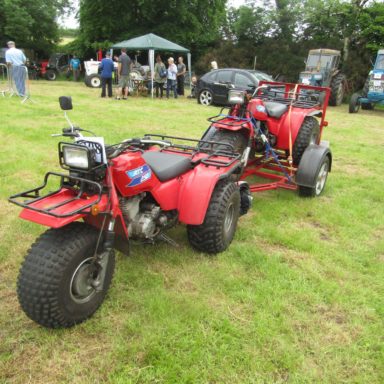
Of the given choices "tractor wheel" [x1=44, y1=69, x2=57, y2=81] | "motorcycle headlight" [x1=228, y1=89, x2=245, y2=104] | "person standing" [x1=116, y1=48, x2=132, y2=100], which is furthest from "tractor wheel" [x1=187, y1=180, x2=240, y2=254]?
"tractor wheel" [x1=44, y1=69, x2=57, y2=81]

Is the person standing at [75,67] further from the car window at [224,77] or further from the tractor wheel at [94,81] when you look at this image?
the car window at [224,77]

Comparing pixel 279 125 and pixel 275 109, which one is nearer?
pixel 275 109

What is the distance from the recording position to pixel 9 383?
2.21 m

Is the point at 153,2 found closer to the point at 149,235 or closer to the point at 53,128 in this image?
the point at 53,128

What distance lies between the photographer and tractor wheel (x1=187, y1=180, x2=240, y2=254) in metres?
3.42

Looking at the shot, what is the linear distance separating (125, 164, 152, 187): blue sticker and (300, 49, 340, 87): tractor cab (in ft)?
52.9

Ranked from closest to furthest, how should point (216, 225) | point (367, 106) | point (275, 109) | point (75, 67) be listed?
1. point (216, 225)
2. point (275, 109)
3. point (367, 106)
4. point (75, 67)

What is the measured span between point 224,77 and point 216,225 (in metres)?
11.2

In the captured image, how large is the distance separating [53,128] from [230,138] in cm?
500

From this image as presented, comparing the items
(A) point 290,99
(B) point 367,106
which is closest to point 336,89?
(B) point 367,106

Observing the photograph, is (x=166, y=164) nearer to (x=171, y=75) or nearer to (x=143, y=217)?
(x=143, y=217)

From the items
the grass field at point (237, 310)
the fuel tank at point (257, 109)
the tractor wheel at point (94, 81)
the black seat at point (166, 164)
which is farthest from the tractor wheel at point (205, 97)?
the black seat at point (166, 164)

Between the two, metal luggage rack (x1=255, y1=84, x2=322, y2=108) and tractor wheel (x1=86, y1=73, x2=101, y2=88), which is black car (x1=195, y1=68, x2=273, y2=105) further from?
tractor wheel (x1=86, y1=73, x2=101, y2=88)

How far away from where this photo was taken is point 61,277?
2.38 metres
